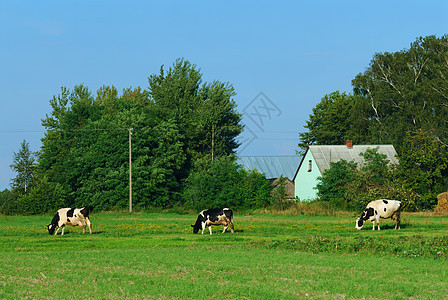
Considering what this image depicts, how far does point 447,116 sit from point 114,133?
42.0 meters

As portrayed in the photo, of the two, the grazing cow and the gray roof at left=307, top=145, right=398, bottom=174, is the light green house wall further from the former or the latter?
the grazing cow

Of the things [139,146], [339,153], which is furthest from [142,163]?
[339,153]

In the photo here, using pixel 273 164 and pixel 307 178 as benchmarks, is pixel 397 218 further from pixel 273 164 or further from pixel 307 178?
pixel 273 164

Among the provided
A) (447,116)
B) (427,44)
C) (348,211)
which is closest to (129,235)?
(348,211)

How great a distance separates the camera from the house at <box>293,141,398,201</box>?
2751 inches

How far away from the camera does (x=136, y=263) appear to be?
19.6 metres

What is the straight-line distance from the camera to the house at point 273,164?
94.5 meters

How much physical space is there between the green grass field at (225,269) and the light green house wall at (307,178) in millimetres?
41475

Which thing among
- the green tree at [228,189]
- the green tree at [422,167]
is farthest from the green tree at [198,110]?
the green tree at [422,167]

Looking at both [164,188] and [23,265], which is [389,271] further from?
[164,188]

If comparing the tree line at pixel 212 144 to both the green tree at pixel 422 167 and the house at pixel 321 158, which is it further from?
the house at pixel 321 158

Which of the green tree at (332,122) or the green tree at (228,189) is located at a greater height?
the green tree at (332,122)

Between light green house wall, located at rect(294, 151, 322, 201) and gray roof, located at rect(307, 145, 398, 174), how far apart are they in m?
0.94

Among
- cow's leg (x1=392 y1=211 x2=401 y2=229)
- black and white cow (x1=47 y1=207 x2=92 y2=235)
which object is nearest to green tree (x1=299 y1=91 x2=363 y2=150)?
cow's leg (x1=392 y1=211 x2=401 y2=229)
